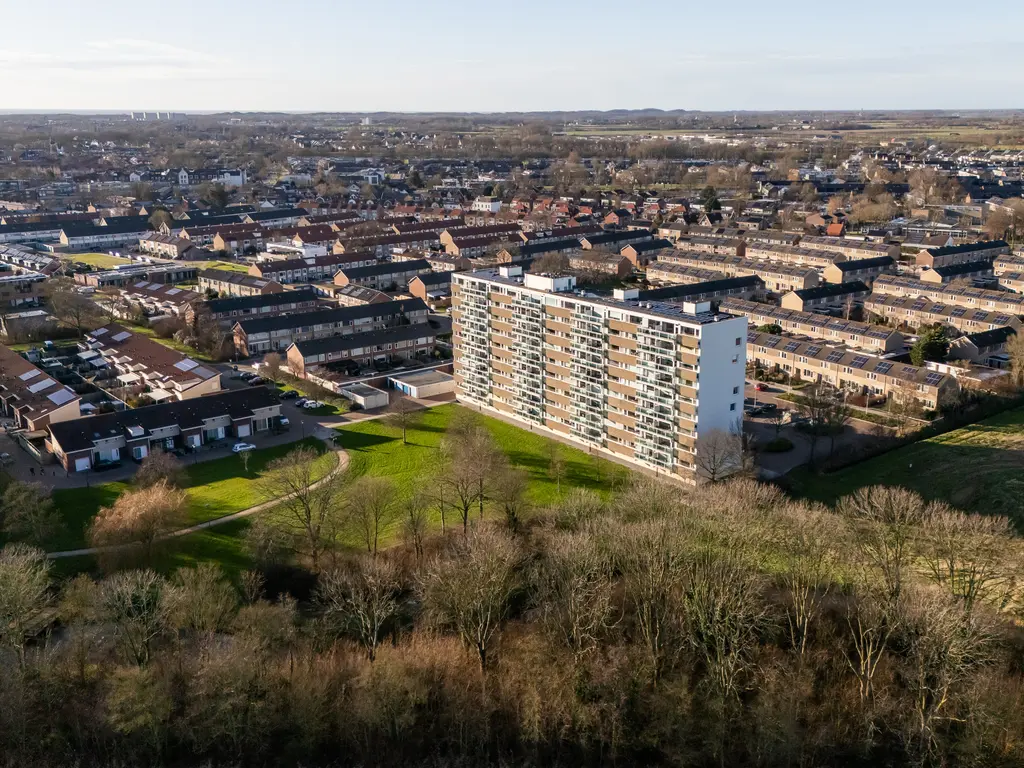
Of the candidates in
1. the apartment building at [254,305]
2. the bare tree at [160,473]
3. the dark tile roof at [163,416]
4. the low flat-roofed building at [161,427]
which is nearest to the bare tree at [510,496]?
the bare tree at [160,473]

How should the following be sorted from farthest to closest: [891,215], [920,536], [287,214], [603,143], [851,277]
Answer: [603,143], [287,214], [891,215], [851,277], [920,536]

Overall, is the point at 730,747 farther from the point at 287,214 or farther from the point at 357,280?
the point at 287,214

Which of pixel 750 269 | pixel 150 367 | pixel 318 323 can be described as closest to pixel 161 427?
pixel 150 367

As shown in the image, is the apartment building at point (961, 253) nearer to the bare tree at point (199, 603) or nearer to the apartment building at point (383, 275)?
the apartment building at point (383, 275)

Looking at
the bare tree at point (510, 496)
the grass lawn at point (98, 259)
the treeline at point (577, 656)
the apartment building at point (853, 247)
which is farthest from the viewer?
the grass lawn at point (98, 259)

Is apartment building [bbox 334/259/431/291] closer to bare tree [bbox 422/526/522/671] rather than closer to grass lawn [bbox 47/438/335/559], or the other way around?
grass lawn [bbox 47/438/335/559]

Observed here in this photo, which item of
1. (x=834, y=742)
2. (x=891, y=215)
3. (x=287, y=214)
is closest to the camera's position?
(x=834, y=742)

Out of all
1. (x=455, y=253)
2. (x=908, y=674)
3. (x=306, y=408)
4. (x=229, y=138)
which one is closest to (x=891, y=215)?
(x=455, y=253)
